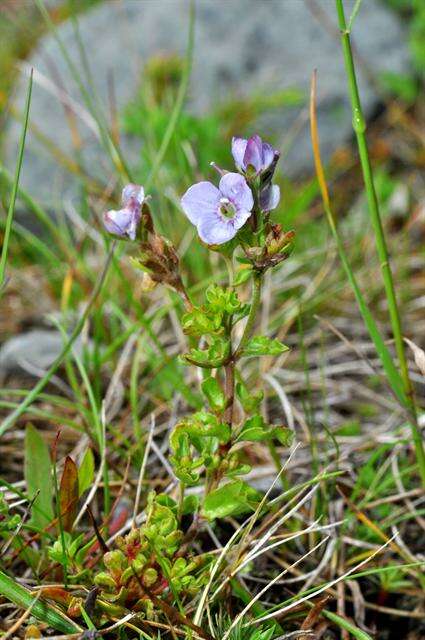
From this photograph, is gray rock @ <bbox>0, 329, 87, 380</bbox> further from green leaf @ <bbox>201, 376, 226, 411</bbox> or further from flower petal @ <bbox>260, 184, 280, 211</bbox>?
flower petal @ <bbox>260, 184, 280, 211</bbox>

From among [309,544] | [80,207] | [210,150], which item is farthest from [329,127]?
[309,544]

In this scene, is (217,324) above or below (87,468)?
above

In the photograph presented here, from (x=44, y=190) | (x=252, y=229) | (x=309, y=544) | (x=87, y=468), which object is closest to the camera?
(x=252, y=229)

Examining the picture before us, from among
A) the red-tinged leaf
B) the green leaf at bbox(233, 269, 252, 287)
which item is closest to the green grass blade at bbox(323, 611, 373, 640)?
the red-tinged leaf

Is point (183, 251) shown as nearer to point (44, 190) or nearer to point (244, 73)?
point (44, 190)

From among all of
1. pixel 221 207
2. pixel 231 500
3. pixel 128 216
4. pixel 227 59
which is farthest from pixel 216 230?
pixel 227 59

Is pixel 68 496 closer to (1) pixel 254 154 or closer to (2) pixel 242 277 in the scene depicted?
(2) pixel 242 277
